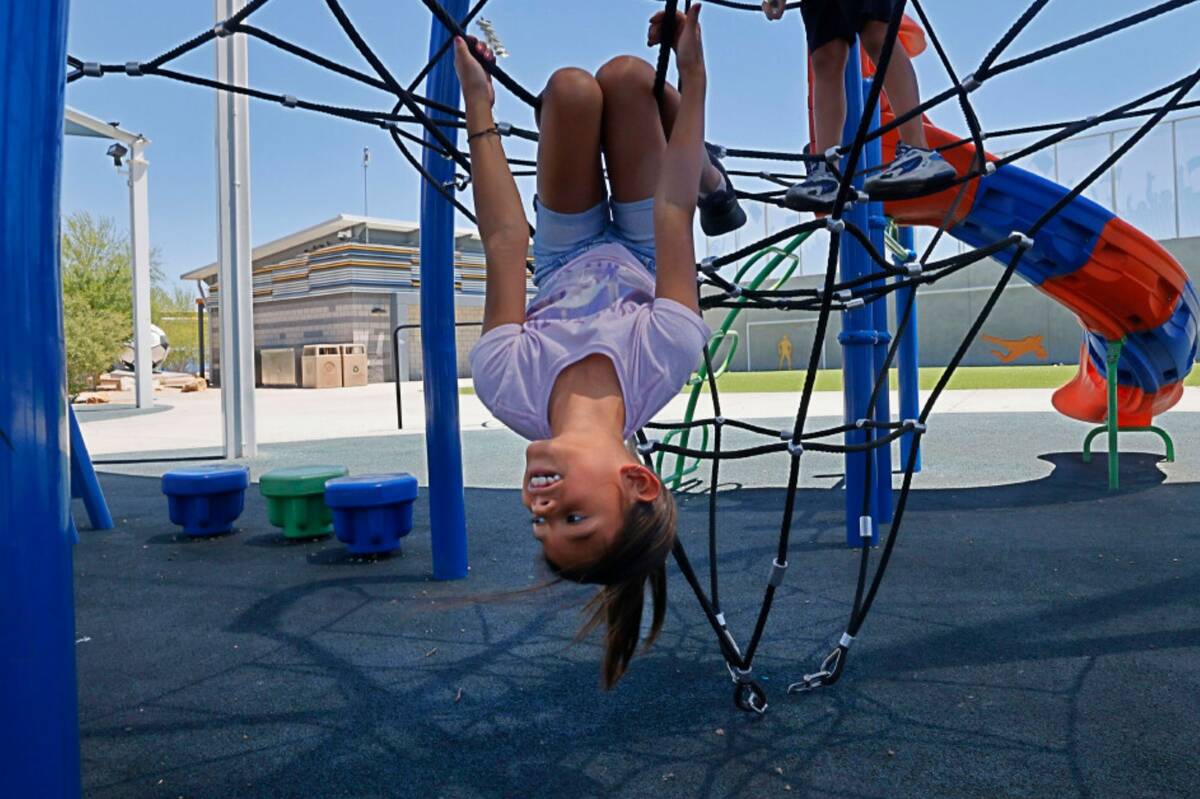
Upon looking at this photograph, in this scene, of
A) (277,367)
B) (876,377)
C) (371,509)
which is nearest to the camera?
(371,509)

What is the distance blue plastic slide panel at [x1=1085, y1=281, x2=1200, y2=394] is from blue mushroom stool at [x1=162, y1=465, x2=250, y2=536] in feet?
14.2

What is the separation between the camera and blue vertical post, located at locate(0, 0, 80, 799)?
3.68ft

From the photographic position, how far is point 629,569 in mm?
1370

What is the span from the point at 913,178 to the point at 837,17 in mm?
643

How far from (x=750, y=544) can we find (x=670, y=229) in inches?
90.3

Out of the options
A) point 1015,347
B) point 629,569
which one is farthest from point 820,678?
point 1015,347

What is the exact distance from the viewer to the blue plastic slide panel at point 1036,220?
4.16 metres

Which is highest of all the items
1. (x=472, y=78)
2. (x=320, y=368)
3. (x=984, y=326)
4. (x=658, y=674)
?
(x=984, y=326)

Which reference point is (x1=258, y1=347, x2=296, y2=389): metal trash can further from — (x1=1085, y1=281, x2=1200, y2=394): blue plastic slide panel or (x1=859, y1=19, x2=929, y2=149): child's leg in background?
(x1=859, y1=19, x2=929, y2=149): child's leg in background

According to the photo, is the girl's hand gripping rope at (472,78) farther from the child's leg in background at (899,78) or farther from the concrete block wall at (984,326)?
the concrete block wall at (984,326)

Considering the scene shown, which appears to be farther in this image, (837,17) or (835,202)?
(837,17)

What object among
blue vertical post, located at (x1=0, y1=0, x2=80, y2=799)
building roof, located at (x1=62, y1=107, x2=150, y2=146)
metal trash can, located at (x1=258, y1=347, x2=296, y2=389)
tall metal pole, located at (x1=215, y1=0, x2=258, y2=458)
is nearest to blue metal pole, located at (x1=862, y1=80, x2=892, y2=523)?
blue vertical post, located at (x1=0, y1=0, x2=80, y2=799)

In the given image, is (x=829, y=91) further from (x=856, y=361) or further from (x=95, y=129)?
(x=95, y=129)

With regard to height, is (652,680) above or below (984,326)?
below
